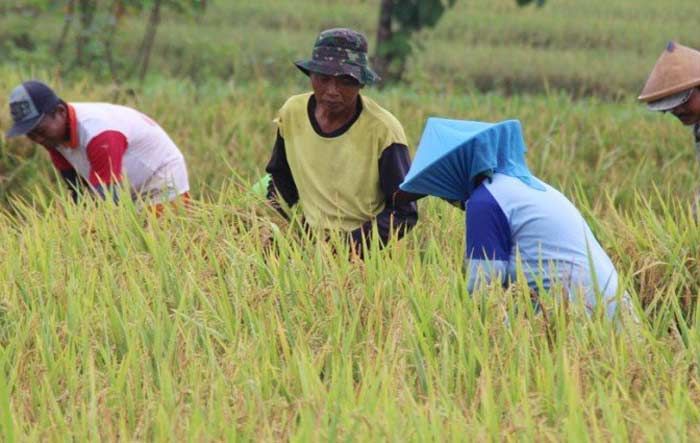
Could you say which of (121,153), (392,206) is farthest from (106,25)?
(392,206)

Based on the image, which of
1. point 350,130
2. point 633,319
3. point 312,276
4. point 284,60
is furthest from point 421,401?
point 284,60

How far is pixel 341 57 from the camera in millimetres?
4250

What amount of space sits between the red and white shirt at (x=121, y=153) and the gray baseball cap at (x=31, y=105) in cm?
8

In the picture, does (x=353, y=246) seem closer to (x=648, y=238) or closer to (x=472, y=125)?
(x=472, y=125)

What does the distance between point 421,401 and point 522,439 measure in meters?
0.40

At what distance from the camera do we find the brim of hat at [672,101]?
4.35 m

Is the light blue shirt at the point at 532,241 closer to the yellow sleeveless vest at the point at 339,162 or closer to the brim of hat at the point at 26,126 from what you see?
the yellow sleeveless vest at the point at 339,162

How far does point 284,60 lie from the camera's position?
1197cm

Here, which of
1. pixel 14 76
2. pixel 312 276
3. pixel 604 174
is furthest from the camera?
pixel 14 76

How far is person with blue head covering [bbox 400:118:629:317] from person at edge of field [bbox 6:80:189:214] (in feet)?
4.63

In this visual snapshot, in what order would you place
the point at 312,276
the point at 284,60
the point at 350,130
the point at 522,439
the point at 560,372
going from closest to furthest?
the point at 522,439 → the point at 560,372 → the point at 312,276 → the point at 350,130 → the point at 284,60

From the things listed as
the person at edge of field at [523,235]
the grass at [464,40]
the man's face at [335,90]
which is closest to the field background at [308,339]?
the person at edge of field at [523,235]

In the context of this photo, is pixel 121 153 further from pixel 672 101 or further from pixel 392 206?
pixel 672 101

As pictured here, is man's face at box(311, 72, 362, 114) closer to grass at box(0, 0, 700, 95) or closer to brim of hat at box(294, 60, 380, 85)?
brim of hat at box(294, 60, 380, 85)
